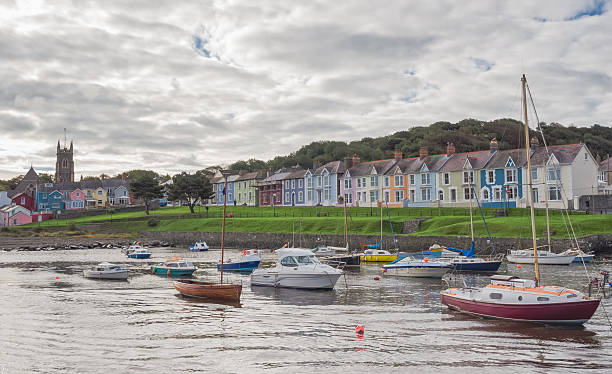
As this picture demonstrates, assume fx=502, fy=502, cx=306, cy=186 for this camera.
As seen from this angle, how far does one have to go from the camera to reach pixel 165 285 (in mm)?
38344

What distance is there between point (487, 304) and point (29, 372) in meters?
19.8

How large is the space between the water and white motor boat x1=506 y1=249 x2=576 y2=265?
11.0 m

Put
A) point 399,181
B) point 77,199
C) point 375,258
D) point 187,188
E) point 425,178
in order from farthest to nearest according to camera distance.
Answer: point 77,199 < point 187,188 < point 399,181 < point 425,178 < point 375,258

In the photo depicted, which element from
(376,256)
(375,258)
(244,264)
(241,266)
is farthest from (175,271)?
(376,256)

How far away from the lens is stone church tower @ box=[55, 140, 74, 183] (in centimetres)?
17521

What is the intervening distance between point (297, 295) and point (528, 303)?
47.9ft

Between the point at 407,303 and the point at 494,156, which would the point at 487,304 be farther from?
the point at 494,156

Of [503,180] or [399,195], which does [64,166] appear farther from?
[503,180]

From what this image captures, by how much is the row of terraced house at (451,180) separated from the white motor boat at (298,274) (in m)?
27.8

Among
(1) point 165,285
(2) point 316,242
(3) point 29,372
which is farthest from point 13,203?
(3) point 29,372

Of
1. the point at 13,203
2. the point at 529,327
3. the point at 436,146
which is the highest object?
the point at 436,146

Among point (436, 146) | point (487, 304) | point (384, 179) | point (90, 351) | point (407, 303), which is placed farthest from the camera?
point (436, 146)

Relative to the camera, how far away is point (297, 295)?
32.8m

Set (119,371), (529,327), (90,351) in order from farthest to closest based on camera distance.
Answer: (529,327)
(90,351)
(119,371)
